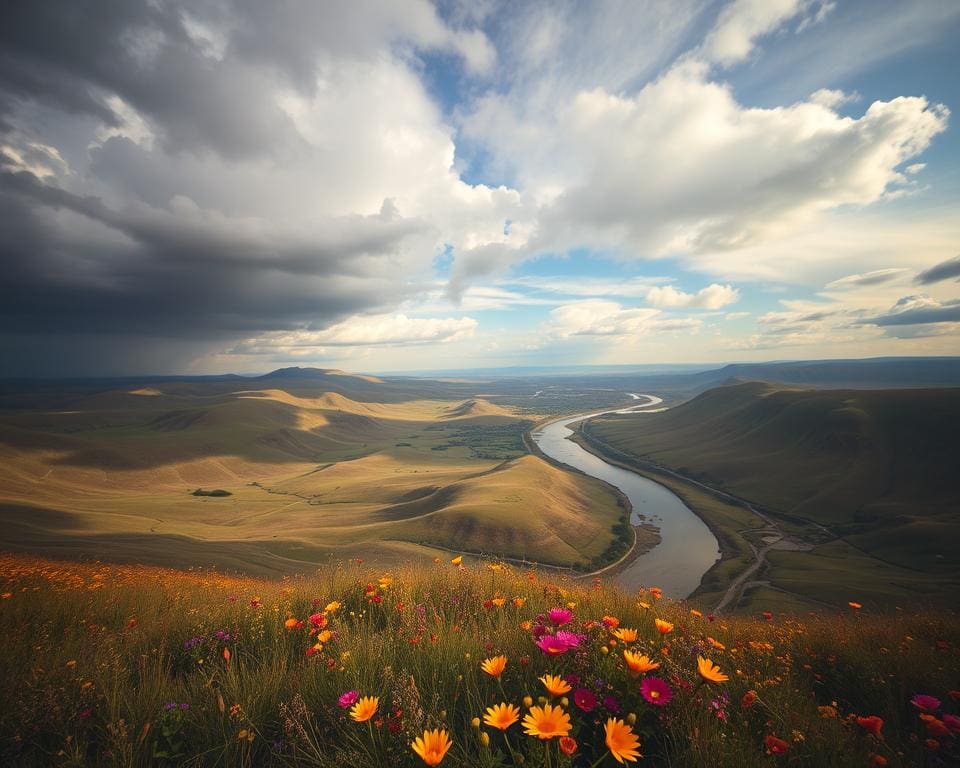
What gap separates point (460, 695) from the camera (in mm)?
3447

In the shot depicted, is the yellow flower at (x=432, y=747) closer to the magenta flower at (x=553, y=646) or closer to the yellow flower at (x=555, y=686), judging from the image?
the yellow flower at (x=555, y=686)

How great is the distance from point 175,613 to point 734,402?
9230 inches

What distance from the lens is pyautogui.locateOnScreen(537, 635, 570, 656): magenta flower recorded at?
297 centimetres

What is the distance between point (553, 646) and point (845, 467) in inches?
6350

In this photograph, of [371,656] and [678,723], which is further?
[371,656]

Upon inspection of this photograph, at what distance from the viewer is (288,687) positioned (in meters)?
3.69

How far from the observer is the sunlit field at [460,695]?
274cm

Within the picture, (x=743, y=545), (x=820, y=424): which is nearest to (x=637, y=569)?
(x=743, y=545)

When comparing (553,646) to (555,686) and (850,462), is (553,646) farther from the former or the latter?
(850,462)

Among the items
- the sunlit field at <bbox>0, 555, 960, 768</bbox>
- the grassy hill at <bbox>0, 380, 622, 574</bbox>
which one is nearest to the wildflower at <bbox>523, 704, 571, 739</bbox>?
the sunlit field at <bbox>0, 555, 960, 768</bbox>

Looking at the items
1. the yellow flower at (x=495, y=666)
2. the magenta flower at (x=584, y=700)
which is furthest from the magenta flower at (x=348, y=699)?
the magenta flower at (x=584, y=700)

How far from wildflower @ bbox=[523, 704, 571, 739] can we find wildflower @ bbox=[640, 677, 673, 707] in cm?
71

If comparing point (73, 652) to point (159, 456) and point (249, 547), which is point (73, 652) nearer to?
point (249, 547)

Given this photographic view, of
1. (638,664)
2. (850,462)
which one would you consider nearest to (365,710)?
(638,664)
